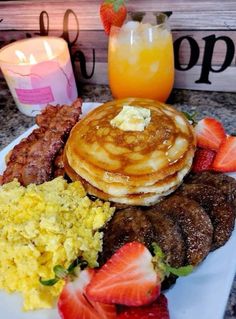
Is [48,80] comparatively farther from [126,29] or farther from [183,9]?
[183,9]

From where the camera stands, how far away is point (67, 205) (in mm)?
1100

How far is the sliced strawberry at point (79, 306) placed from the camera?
848mm

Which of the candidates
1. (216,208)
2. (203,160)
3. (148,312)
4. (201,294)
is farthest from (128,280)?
(203,160)

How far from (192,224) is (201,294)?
18 cm

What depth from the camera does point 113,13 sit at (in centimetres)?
148

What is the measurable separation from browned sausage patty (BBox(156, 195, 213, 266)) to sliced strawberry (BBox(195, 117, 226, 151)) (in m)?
0.32

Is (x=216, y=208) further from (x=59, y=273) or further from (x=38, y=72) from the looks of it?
(x=38, y=72)

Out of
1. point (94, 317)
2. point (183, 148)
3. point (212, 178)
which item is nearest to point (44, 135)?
point (183, 148)

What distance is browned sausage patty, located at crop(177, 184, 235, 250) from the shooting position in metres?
1.03

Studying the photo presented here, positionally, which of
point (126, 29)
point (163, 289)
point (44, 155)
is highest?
point (126, 29)

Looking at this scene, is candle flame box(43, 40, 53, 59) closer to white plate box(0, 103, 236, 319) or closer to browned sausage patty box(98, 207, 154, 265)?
browned sausage patty box(98, 207, 154, 265)

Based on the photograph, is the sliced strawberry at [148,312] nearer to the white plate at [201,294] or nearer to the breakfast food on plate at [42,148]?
the white plate at [201,294]

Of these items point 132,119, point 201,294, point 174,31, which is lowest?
point 201,294

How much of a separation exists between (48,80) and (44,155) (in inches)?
19.5
